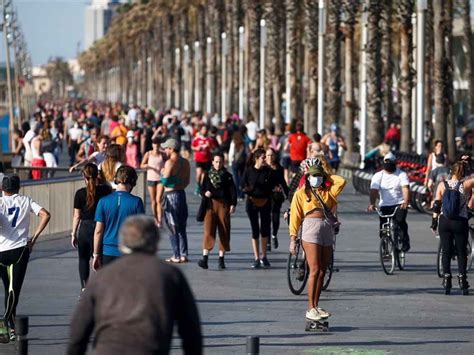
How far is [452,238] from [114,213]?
5.22 meters

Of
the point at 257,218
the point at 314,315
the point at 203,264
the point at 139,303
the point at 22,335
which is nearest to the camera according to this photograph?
the point at 139,303

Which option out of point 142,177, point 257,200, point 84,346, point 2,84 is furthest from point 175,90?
point 84,346

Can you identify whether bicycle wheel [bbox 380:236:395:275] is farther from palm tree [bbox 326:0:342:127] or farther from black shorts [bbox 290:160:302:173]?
palm tree [bbox 326:0:342:127]

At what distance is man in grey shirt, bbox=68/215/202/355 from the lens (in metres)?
7.19

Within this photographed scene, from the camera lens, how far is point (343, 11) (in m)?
45.9

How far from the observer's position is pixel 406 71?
44.1 m

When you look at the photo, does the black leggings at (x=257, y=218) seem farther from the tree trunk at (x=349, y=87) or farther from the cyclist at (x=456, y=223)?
the tree trunk at (x=349, y=87)

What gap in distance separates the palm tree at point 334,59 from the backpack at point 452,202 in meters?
29.3

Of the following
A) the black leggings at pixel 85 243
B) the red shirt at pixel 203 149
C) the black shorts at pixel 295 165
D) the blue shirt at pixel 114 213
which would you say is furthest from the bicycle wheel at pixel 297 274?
the black shorts at pixel 295 165

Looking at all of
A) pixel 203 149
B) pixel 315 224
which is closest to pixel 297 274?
pixel 315 224

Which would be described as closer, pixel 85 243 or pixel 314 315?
pixel 314 315

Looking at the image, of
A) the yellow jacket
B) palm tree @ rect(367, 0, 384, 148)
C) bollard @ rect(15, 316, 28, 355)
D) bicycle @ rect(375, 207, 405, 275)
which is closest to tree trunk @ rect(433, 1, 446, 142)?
palm tree @ rect(367, 0, 384, 148)

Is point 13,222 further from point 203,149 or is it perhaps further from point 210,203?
point 203,149

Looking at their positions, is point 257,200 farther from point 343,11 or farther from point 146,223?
point 343,11
